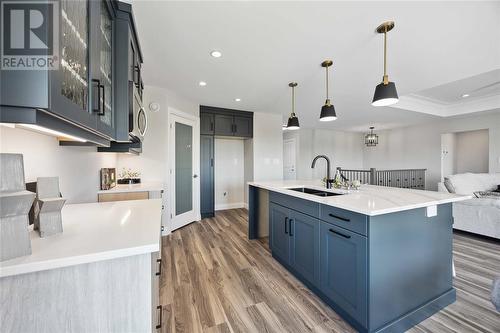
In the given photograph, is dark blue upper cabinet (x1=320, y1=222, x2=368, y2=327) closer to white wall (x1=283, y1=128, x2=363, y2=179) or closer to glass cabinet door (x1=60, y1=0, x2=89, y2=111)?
glass cabinet door (x1=60, y1=0, x2=89, y2=111)

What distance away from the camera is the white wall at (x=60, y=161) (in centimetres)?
109

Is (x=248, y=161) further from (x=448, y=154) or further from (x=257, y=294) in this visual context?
(x=448, y=154)

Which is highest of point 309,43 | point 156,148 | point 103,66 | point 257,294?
point 309,43

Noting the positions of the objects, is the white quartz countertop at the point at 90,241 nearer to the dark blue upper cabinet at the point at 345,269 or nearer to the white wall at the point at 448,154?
the dark blue upper cabinet at the point at 345,269

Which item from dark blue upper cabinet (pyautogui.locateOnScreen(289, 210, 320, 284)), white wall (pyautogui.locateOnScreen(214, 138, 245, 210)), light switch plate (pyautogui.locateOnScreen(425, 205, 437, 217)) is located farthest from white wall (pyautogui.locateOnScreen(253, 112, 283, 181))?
light switch plate (pyautogui.locateOnScreen(425, 205, 437, 217))

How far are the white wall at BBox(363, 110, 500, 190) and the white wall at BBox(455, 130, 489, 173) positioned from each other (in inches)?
34.8

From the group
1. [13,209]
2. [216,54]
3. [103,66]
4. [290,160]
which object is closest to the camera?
[13,209]

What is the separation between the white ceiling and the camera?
1677 mm

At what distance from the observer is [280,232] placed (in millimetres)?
2443

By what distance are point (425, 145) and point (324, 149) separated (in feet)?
9.78

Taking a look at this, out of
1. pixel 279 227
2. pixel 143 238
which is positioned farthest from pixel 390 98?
pixel 143 238

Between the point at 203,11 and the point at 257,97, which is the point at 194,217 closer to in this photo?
the point at 257,97

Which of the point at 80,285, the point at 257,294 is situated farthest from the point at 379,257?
the point at 80,285

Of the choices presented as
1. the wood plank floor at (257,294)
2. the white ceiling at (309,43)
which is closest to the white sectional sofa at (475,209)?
the wood plank floor at (257,294)
